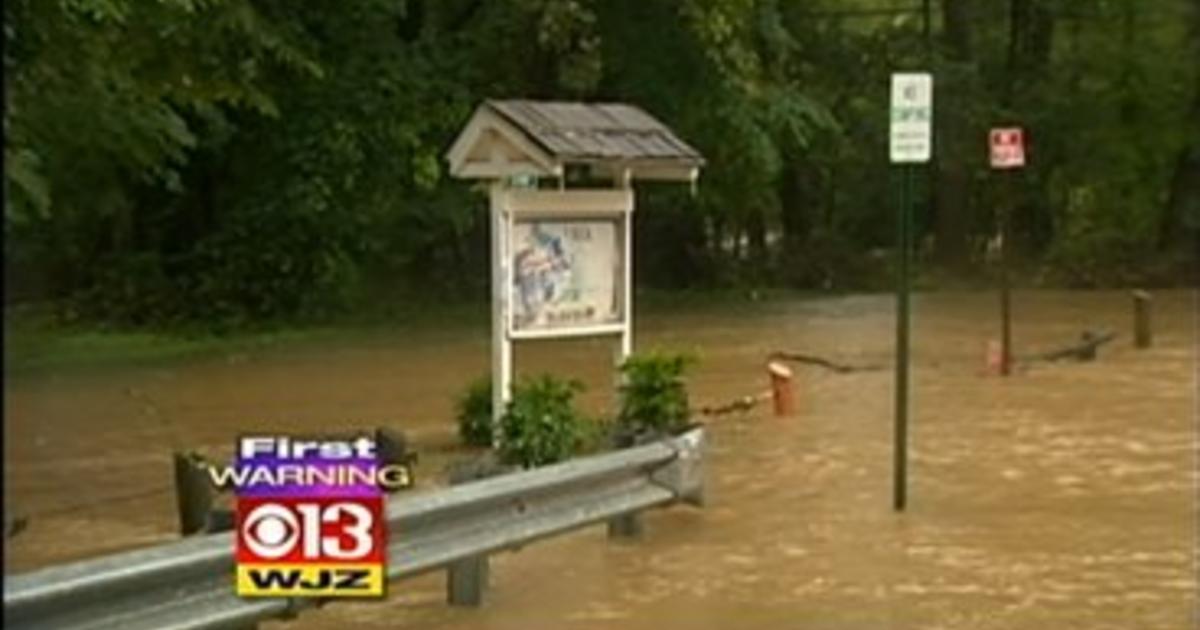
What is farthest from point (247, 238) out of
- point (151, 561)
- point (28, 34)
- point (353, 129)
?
point (151, 561)

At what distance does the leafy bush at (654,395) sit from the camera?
12.1 m

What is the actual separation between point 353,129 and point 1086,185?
23241mm

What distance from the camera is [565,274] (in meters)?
13.7

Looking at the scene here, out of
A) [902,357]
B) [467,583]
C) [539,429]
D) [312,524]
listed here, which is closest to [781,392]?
[902,357]

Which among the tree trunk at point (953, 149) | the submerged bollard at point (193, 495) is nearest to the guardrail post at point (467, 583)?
the submerged bollard at point (193, 495)

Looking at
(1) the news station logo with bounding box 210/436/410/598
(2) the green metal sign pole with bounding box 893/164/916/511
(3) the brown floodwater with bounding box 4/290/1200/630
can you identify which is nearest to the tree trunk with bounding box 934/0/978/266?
(3) the brown floodwater with bounding box 4/290/1200/630

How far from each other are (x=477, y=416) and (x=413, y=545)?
763 cm

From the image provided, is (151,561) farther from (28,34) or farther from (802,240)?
(802,240)

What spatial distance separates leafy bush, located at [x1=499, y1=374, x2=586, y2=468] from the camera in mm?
11484

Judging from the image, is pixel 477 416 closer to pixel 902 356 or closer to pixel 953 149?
pixel 902 356

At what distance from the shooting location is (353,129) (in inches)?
1200

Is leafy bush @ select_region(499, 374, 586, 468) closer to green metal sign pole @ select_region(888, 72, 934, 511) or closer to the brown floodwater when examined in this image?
the brown floodwater

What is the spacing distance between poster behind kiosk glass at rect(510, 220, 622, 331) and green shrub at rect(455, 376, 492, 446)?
1.70 meters

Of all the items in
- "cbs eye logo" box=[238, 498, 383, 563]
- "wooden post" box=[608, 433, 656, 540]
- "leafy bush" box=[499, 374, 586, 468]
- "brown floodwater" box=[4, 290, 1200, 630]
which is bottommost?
"brown floodwater" box=[4, 290, 1200, 630]
